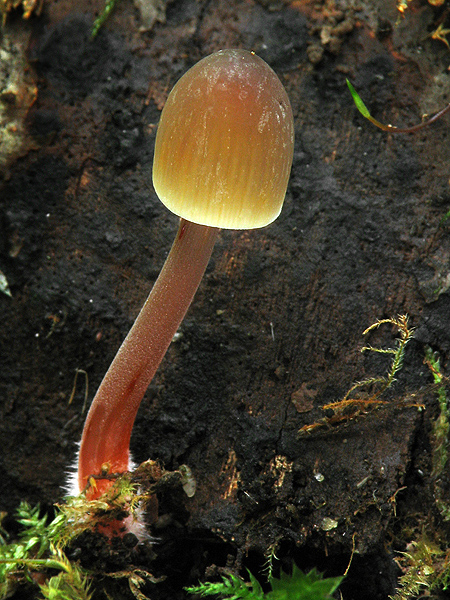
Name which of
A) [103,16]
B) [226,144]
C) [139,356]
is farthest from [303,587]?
[103,16]

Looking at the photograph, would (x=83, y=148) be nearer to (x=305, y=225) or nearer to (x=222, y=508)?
(x=305, y=225)

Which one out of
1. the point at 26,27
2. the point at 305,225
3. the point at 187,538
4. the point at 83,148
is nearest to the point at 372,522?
the point at 187,538

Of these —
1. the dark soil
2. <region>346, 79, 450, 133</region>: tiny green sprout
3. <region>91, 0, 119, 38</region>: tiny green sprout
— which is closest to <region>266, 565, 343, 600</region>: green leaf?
the dark soil

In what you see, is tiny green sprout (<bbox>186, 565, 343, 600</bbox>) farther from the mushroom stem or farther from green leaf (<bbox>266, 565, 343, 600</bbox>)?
the mushroom stem

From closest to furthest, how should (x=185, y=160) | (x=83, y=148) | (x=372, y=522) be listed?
1. (x=185, y=160)
2. (x=372, y=522)
3. (x=83, y=148)

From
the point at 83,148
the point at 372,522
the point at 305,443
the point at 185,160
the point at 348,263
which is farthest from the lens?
the point at 83,148

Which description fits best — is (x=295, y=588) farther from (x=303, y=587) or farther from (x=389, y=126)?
(x=389, y=126)
